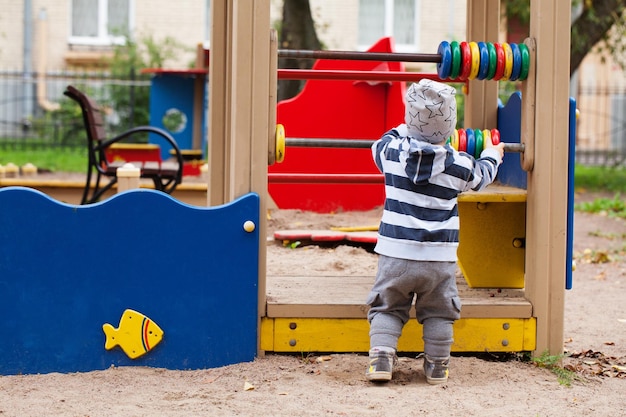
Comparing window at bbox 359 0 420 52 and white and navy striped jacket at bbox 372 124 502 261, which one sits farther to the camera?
window at bbox 359 0 420 52

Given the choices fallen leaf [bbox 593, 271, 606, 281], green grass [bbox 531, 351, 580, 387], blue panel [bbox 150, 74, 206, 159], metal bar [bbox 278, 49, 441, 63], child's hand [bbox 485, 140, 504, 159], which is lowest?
green grass [bbox 531, 351, 580, 387]

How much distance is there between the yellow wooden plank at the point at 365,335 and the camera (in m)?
3.51

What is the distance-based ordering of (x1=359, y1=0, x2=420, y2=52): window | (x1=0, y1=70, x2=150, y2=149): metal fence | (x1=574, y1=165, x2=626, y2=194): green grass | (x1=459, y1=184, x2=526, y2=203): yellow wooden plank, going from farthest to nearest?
(x1=359, y1=0, x2=420, y2=52): window → (x1=0, y1=70, x2=150, y2=149): metal fence → (x1=574, y1=165, x2=626, y2=194): green grass → (x1=459, y1=184, x2=526, y2=203): yellow wooden plank

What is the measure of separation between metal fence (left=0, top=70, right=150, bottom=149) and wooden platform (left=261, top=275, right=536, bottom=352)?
11875 mm

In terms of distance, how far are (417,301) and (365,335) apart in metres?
0.30

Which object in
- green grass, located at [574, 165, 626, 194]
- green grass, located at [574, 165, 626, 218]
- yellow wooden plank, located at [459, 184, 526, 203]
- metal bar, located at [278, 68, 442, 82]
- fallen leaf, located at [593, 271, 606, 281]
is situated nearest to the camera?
yellow wooden plank, located at [459, 184, 526, 203]

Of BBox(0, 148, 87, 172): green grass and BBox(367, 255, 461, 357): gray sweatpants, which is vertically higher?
BBox(0, 148, 87, 172): green grass

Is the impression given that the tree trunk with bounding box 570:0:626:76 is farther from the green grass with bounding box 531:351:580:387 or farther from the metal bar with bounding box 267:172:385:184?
the green grass with bounding box 531:351:580:387

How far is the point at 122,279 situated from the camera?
3.37 metres

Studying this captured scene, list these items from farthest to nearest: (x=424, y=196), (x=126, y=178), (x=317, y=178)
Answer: (x=126, y=178)
(x=317, y=178)
(x=424, y=196)

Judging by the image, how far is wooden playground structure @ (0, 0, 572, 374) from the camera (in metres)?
3.33

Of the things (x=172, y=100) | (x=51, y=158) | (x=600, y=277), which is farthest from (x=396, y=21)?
(x=600, y=277)

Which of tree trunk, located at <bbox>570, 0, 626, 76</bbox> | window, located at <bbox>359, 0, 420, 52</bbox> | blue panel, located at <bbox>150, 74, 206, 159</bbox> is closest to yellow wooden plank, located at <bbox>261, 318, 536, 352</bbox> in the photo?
blue panel, located at <bbox>150, 74, 206, 159</bbox>

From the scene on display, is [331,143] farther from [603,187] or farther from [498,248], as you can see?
[603,187]
